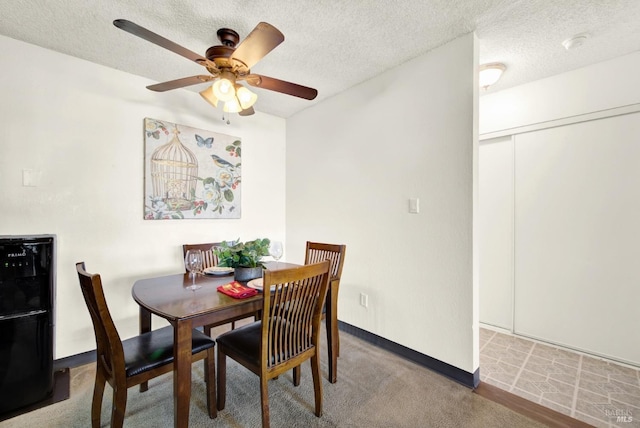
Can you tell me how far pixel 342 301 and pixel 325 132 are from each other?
1826mm

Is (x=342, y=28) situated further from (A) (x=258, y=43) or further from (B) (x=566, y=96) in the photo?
(B) (x=566, y=96)

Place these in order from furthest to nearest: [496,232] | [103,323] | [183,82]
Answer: [496,232] < [183,82] < [103,323]

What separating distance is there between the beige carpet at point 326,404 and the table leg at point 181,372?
0.35 meters

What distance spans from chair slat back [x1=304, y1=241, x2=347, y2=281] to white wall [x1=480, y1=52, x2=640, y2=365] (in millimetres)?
1764

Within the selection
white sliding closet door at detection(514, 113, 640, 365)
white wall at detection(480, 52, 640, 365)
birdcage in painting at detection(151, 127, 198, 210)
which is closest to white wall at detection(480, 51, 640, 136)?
white wall at detection(480, 52, 640, 365)

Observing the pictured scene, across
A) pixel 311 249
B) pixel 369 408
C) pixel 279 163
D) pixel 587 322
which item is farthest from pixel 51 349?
pixel 587 322

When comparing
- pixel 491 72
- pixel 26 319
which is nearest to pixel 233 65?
pixel 26 319

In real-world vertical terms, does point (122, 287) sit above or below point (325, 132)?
below

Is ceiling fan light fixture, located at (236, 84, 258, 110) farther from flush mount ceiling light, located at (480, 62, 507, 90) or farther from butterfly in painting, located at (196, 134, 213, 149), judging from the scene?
flush mount ceiling light, located at (480, 62, 507, 90)

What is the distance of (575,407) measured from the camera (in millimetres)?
1763

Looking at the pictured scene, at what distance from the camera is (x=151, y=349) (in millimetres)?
1528

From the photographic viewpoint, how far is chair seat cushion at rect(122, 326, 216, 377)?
1.40 meters

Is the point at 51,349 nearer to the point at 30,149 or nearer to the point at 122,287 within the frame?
the point at 122,287

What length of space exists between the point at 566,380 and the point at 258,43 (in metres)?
3.01
